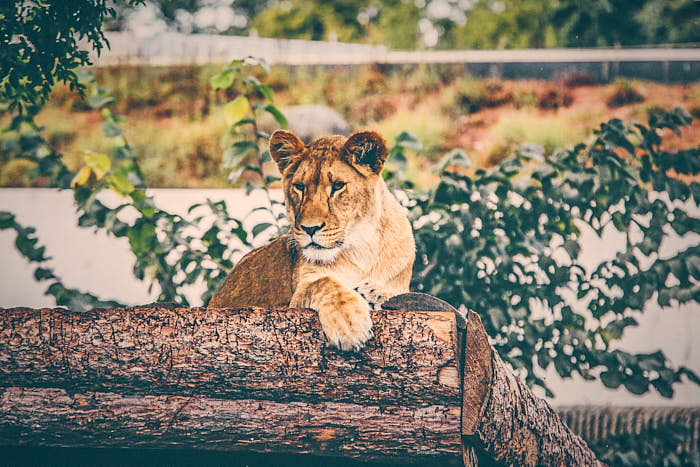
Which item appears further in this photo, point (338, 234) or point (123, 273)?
point (123, 273)

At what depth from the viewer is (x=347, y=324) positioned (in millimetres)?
2186

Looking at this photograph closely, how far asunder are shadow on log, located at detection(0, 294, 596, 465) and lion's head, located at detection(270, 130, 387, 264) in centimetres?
25

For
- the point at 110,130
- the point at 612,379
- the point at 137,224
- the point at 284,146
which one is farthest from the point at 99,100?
the point at 612,379

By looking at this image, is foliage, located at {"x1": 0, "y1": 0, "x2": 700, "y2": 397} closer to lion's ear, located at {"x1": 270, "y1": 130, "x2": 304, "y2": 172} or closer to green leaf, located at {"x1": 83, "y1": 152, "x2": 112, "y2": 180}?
green leaf, located at {"x1": 83, "y1": 152, "x2": 112, "y2": 180}

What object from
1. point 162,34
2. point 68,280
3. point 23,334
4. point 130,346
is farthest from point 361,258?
point 162,34

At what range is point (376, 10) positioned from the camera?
1362cm

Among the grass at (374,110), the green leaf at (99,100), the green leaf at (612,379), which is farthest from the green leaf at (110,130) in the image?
the grass at (374,110)

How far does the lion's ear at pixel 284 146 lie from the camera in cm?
255

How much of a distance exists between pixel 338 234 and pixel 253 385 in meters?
0.55

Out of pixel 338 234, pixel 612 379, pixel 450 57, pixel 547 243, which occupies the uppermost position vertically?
pixel 450 57

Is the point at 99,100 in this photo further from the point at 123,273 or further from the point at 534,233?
the point at 534,233

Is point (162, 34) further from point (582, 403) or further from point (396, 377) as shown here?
point (396, 377)

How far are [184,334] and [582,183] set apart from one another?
2348 mm

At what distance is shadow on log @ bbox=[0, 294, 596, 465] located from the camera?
226 cm
